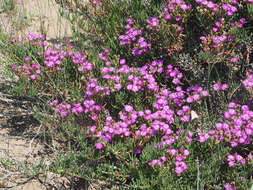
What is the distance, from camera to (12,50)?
3787 millimetres

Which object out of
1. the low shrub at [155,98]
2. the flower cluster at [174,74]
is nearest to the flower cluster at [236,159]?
the low shrub at [155,98]

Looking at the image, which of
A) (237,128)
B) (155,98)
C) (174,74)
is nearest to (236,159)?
(237,128)

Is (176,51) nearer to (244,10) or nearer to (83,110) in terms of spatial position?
(244,10)

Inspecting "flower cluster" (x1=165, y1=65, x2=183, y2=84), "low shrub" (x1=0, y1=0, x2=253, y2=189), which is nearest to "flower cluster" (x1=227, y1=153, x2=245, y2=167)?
"low shrub" (x1=0, y1=0, x2=253, y2=189)

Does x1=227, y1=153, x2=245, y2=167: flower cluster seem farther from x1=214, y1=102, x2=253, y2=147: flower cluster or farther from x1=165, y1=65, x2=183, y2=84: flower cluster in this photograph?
x1=165, y1=65, x2=183, y2=84: flower cluster

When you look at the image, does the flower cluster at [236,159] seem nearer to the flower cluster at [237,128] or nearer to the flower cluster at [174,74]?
the flower cluster at [237,128]

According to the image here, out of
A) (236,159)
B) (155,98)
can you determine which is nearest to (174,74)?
(155,98)

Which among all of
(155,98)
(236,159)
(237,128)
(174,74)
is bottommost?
(236,159)

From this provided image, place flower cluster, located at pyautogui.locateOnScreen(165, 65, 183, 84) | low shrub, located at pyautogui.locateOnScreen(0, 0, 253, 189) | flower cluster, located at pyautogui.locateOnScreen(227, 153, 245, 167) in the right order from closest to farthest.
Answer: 1. flower cluster, located at pyautogui.locateOnScreen(227, 153, 245, 167)
2. low shrub, located at pyautogui.locateOnScreen(0, 0, 253, 189)
3. flower cluster, located at pyautogui.locateOnScreen(165, 65, 183, 84)

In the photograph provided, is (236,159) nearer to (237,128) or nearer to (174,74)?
(237,128)

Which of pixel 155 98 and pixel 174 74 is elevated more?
pixel 174 74

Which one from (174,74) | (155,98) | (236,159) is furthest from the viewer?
(174,74)

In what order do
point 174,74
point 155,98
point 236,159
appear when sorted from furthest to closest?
point 174,74 → point 155,98 → point 236,159

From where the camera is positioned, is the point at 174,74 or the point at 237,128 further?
the point at 174,74
